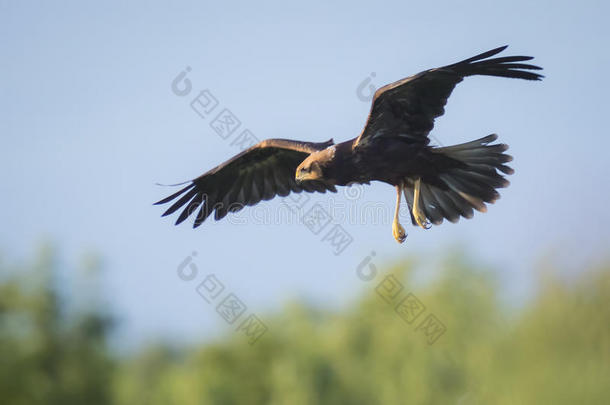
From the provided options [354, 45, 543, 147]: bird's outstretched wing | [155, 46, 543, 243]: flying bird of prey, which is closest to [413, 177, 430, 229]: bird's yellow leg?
[155, 46, 543, 243]: flying bird of prey

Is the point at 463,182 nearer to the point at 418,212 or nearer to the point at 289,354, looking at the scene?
the point at 418,212

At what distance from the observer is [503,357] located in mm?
24328

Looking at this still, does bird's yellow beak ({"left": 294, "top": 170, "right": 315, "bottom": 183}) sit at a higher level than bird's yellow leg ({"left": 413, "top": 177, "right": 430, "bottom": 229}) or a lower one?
higher

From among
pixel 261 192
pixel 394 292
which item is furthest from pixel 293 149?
pixel 394 292

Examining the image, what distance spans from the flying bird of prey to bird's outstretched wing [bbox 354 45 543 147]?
1cm

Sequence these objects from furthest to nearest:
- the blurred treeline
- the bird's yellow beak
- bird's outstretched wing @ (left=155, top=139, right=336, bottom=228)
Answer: the blurred treeline
bird's outstretched wing @ (left=155, top=139, right=336, bottom=228)
the bird's yellow beak

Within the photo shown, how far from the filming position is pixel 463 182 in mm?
11000

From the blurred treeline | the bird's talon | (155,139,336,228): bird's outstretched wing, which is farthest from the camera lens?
the blurred treeline

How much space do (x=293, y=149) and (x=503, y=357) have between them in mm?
15036

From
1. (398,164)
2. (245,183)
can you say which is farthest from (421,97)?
(245,183)

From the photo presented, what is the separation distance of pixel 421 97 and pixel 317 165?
1.52 metres

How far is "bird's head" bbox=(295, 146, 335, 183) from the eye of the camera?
10102 millimetres

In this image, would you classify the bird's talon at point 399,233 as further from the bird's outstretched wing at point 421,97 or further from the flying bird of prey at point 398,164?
the bird's outstretched wing at point 421,97

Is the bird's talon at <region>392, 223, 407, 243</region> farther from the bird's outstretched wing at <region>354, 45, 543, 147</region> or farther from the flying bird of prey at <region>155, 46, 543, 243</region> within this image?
the bird's outstretched wing at <region>354, 45, 543, 147</region>
